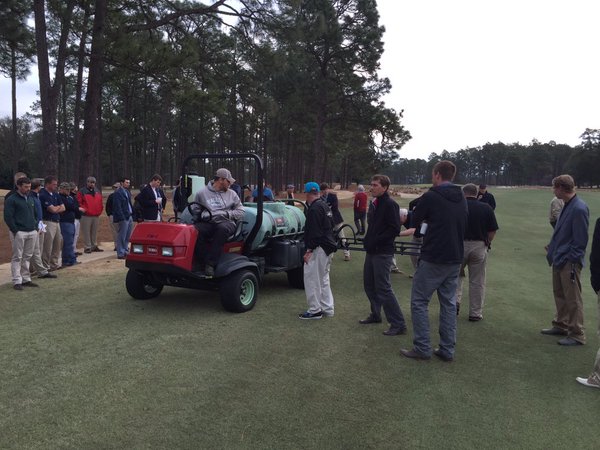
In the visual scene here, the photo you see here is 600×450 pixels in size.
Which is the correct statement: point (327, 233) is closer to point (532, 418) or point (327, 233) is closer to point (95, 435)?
point (532, 418)

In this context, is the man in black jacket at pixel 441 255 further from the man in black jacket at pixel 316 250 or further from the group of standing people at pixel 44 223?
the group of standing people at pixel 44 223

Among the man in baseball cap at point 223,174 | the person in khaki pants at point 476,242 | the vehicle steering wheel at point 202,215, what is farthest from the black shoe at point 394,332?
the man in baseball cap at point 223,174

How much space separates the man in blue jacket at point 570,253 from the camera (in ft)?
16.4

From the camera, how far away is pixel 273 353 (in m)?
4.64

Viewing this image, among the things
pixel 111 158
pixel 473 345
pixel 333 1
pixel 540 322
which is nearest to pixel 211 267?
pixel 473 345

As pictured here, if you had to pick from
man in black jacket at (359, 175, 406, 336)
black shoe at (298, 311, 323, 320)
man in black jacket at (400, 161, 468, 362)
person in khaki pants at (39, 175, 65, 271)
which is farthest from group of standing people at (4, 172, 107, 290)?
man in black jacket at (400, 161, 468, 362)

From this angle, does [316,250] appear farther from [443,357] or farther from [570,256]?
[570,256]

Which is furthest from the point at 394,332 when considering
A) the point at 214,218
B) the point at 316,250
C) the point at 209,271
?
the point at 214,218

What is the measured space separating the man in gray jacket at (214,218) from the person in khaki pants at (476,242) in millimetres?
2998

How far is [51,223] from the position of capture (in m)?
8.30

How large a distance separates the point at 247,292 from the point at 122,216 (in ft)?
16.9

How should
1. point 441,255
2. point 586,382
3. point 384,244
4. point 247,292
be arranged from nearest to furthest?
1. point 586,382
2. point 441,255
3. point 384,244
4. point 247,292

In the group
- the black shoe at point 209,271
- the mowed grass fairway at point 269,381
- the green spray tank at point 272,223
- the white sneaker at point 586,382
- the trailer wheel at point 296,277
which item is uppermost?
the green spray tank at point 272,223

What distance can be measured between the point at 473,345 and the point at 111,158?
5896 centimetres
